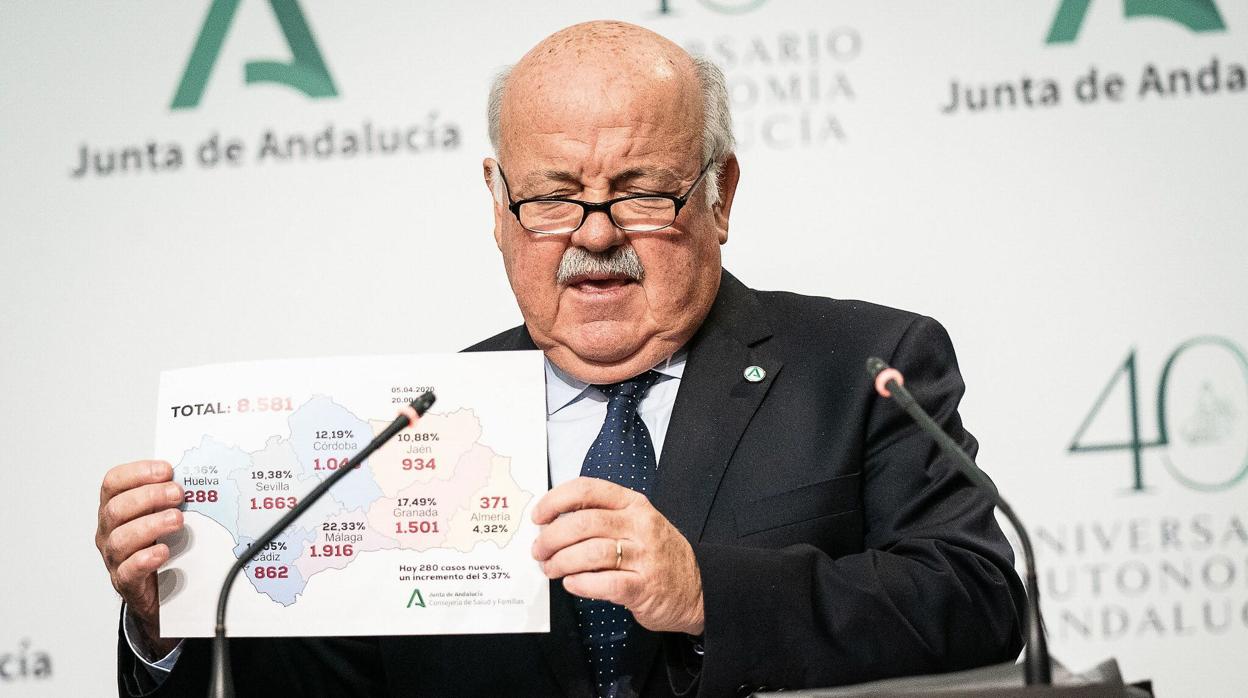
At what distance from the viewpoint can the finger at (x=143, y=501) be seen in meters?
1.83

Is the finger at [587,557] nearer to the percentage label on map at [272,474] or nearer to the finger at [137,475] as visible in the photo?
the percentage label on map at [272,474]

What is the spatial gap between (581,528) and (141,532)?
24.4 inches

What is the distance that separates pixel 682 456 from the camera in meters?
2.07

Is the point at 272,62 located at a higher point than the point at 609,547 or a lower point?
higher

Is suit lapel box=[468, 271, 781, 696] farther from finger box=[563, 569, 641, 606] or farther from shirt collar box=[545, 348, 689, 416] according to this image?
finger box=[563, 569, 641, 606]

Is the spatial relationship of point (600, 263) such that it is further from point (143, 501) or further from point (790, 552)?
point (143, 501)

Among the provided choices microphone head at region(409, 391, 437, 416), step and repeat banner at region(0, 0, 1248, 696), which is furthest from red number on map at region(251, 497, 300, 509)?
step and repeat banner at region(0, 0, 1248, 696)

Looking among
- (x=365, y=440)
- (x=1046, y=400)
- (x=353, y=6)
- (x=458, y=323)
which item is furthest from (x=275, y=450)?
(x=1046, y=400)

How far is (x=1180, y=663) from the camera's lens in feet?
10.3

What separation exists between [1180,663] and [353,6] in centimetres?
250

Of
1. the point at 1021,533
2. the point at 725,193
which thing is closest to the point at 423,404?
the point at 1021,533

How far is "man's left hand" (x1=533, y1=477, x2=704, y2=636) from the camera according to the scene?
168 centimetres

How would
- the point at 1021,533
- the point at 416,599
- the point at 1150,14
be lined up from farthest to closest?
the point at 1150,14 → the point at 416,599 → the point at 1021,533

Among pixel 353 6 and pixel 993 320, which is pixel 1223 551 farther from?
pixel 353 6
